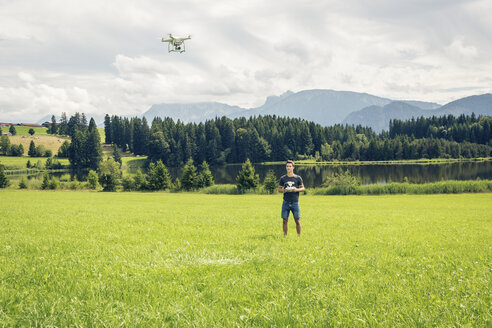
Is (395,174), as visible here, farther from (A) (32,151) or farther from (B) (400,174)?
(A) (32,151)

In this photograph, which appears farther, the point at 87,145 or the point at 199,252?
the point at 87,145

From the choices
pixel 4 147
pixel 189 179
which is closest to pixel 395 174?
pixel 189 179

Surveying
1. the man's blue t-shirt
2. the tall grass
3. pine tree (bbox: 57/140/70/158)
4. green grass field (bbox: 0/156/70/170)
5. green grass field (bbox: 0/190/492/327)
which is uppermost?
pine tree (bbox: 57/140/70/158)

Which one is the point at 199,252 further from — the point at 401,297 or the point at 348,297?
the point at 401,297

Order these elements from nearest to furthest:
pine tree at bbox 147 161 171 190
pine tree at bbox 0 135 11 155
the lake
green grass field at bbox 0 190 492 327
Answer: green grass field at bbox 0 190 492 327 < pine tree at bbox 147 161 171 190 < the lake < pine tree at bbox 0 135 11 155

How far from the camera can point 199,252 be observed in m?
8.95

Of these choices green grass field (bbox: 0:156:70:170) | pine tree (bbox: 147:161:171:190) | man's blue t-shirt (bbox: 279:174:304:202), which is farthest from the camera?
green grass field (bbox: 0:156:70:170)

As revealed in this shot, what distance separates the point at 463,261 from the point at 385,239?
3.77m

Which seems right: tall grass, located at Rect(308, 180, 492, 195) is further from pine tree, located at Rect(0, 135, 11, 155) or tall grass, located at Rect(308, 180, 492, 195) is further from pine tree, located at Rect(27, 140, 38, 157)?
pine tree, located at Rect(0, 135, 11, 155)

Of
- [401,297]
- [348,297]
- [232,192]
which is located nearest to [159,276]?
[348,297]

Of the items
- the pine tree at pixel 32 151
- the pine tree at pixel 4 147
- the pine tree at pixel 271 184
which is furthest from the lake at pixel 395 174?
the pine tree at pixel 4 147

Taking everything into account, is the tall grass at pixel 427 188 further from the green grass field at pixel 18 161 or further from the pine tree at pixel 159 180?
the green grass field at pixel 18 161

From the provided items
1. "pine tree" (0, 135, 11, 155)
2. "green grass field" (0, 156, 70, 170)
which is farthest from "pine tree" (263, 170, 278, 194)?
"pine tree" (0, 135, 11, 155)

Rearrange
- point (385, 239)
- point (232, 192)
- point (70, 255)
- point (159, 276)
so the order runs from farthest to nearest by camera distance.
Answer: point (232, 192), point (385, 239), point (70, 255), point (159, 276)
